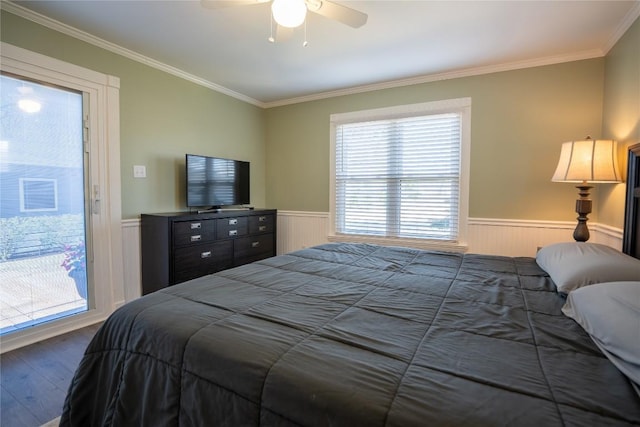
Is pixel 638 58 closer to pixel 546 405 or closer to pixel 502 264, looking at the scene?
pixel 502 264

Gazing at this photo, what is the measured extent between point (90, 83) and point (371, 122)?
284cm

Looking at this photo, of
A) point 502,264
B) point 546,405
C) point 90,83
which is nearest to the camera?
point 546,405

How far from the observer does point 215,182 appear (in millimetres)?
3570

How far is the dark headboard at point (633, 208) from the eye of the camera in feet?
6.46

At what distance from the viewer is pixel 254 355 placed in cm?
93

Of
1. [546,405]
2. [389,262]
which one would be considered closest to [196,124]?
[389,262]

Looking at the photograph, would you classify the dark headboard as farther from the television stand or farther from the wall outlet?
the wall outlet

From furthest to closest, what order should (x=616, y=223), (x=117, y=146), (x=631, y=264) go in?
(x=117, y=146) < (x=616, y=223) < (x=631, y=264)

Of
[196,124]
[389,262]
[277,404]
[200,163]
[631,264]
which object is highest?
[196,124]

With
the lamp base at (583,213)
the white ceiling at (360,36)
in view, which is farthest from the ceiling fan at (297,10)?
the lamp base at (583,213)

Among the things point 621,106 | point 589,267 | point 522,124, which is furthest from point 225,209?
point 621,106

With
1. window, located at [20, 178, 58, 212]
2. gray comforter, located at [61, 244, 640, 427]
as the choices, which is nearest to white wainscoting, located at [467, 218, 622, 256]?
gray comforter, located at [61, 244, 640, 427]

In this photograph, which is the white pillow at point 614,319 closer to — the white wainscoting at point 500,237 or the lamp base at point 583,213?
the lamp base at point 583,213

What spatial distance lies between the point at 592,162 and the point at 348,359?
96.1 inches
